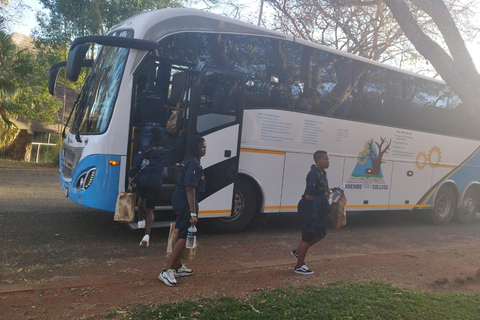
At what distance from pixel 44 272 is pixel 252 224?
5.27m

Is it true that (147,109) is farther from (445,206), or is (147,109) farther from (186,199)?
(445,206)

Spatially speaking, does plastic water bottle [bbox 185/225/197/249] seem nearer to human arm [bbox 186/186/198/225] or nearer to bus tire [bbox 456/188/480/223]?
human arm [bbox 186/186/198/225]

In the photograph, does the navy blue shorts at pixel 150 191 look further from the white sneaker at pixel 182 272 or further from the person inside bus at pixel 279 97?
the person inside bus at pixel 279 97

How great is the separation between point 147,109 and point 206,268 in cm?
287

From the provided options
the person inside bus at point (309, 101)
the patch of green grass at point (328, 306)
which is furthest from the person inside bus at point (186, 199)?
the person inside bus at point (309, 101)

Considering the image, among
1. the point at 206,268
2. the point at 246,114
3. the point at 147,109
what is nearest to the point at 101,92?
the point at 147,109

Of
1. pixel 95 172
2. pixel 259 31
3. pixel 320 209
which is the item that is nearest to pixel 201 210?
pixel 95 172

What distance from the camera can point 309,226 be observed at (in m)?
6.20

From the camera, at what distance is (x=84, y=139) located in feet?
25.1

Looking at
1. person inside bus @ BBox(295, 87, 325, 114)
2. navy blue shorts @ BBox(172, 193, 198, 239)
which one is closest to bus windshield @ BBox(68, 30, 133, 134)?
navy blue shorts @ BBox(172, 193, 198, 239)

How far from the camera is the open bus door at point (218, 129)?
7883 millimetres

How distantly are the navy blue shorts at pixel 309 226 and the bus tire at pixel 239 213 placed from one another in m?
2.51

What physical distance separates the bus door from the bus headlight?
1698 millimetres

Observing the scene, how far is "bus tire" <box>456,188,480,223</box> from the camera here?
13125 mm
